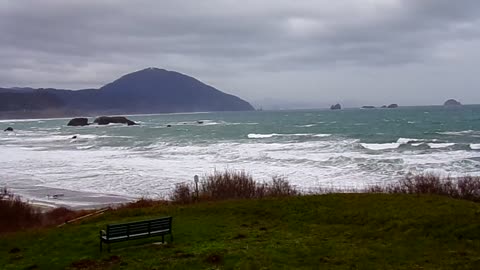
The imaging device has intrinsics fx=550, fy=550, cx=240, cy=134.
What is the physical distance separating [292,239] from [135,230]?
3.13 meters

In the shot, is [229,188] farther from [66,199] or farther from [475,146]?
[475,146]

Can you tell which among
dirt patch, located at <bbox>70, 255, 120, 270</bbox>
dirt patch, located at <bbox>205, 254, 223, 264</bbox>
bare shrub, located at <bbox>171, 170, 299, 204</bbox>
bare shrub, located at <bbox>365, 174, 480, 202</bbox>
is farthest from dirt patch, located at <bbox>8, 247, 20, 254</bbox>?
bare shrub, located at <bbox>365, 174, 480, 202</bbox>

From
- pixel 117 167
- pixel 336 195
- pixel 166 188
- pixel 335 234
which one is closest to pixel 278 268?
pixel 335 234

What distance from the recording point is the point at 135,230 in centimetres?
1088

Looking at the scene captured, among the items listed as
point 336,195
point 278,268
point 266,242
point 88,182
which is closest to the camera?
point 278,268

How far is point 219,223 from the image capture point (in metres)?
13.0

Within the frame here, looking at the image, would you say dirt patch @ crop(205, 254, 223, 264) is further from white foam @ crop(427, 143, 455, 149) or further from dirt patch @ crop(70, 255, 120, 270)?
white foam @ crop(427, 143, 455, 149)

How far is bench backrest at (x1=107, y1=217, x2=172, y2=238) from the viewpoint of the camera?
34.8ft

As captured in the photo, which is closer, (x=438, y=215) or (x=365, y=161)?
(x=438, y=215)

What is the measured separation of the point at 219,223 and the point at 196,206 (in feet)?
8.38

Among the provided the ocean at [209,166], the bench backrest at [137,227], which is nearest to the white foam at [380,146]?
the ocean at [209,166]

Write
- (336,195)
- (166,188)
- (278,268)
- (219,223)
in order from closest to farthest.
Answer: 1. (278,268)
2. (219,223)
3. (336,195)
4. (166,188)

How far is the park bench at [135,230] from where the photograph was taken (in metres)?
10.6

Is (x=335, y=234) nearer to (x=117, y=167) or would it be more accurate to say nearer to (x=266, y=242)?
(x=266, y=242)
